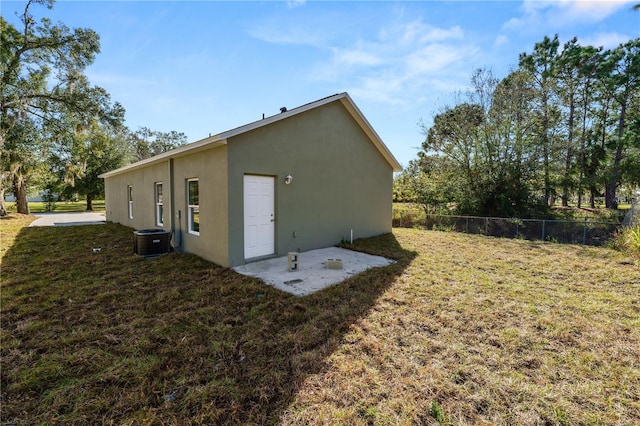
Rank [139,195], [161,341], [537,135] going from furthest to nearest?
1. [537,135]
2. [139,195]
3. [161,341]

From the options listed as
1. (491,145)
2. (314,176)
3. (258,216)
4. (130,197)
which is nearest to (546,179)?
(491,145)

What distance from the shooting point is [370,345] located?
10.4 ft

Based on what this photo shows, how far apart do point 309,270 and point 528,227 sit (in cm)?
929

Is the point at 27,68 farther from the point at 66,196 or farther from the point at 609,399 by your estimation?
the point at 609,399

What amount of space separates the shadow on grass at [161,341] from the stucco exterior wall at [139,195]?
3311 mm

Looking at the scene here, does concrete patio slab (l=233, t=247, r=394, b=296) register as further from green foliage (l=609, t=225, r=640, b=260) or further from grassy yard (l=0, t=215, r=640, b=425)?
green foliage (l=609, t=225, r=640, b=260)

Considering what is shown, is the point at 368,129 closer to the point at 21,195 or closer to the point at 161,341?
the point at 161,341

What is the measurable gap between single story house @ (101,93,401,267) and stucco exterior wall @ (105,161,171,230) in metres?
0.07

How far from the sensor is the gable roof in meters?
5.70

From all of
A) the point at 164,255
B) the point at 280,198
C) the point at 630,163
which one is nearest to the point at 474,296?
the point at 280,198

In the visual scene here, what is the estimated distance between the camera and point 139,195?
10.6 m

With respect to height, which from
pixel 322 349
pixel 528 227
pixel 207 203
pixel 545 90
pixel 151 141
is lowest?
pixel 322 349

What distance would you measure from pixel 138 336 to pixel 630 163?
921 inches

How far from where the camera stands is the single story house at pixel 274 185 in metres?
6.01
